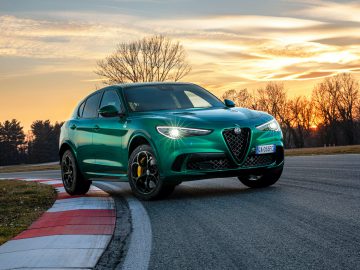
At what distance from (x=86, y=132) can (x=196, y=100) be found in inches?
77.6

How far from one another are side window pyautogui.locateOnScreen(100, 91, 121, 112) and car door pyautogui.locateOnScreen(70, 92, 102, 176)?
0.21m

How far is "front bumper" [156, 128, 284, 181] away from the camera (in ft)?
26.1

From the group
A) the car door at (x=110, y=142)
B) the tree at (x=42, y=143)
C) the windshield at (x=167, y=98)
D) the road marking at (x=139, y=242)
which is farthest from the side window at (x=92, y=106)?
the tree at (x=42, y=143)

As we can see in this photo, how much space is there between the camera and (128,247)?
4992mm

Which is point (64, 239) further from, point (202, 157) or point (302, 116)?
point (302, 116)

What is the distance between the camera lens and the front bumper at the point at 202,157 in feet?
26.1

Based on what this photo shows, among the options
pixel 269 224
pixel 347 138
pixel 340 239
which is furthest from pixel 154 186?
pixel 347 138

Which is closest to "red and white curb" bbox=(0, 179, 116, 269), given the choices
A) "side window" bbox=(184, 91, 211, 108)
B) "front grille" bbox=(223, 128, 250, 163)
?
"front grille" bbox=(223, 128, 250, 163)

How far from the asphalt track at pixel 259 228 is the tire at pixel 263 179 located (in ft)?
0.55

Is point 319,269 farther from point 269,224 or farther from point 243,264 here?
point 269,224

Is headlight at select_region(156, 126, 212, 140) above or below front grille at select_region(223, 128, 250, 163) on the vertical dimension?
above

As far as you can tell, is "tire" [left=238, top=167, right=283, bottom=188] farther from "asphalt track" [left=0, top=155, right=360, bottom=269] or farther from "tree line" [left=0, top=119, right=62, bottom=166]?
"tree line" [left=0, top=119, right=62, bottom=166]

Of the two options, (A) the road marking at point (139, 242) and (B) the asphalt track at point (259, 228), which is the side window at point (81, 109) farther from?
(A) the road marking at point (139, 242)

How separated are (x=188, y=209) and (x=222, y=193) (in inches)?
65.5
